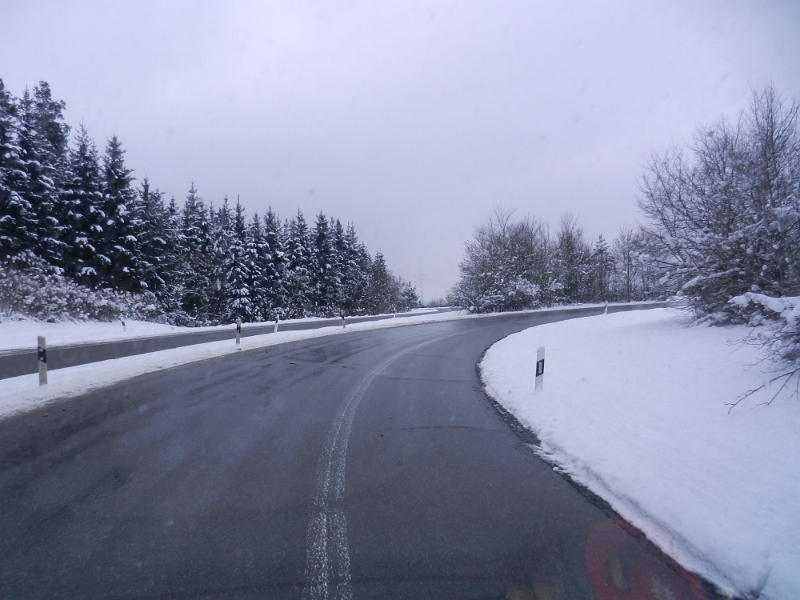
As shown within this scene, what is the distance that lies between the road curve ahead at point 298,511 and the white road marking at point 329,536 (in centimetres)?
2

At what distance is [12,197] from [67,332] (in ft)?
32.7

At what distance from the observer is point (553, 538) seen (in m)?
3.72

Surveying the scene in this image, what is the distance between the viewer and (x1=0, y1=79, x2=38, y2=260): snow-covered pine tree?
25.7 meters

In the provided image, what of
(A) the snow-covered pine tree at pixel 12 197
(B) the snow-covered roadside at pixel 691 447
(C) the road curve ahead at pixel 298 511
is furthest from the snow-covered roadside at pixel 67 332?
(B) the snow-covered roadside at pixel 691 447

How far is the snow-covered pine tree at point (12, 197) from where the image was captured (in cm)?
2569

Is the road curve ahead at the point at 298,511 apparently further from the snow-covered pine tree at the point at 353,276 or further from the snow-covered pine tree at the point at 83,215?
the snow-covered pine tree at the point at 353,276

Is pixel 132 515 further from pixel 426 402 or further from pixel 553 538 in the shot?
pixel 426 402

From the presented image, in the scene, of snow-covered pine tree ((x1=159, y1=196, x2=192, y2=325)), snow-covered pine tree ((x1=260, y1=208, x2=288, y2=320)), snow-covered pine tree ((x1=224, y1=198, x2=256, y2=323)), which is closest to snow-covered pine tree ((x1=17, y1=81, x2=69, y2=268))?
snow-covered pine tree ((x1=159, y1=196, x2=192, y2=325))

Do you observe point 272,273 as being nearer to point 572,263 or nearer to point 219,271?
point 219,271

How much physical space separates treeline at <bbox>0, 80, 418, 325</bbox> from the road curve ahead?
75.6 feet

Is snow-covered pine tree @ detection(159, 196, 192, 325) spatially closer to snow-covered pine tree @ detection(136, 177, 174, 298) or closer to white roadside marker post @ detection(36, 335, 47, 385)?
snow-covered pine tree @ detection(136, 177, 174, 298)

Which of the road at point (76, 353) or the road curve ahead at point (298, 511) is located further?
the road at point (76, 353)

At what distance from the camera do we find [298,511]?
13.5 feet

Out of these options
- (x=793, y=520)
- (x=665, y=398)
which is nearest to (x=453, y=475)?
(x=793, y=520)
